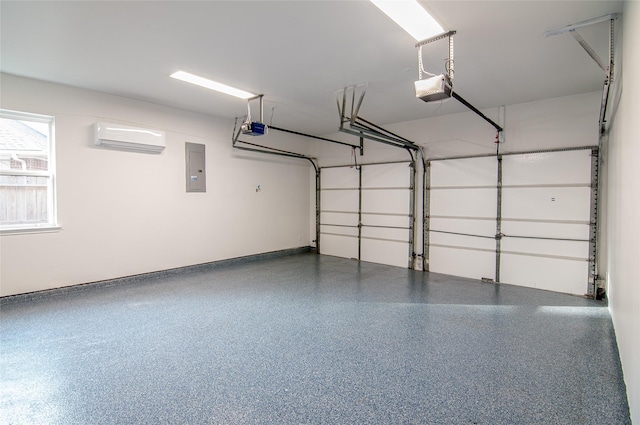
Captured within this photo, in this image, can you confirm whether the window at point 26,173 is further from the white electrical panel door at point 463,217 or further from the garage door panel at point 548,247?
the garage door panel at point 548,247

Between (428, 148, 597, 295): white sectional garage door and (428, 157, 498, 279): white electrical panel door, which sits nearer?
(428, 148, 597, 295): white sectional garage door

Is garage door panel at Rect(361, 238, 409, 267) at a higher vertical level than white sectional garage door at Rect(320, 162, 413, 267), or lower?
lower

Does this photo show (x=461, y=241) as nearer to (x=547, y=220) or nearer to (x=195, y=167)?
(x=547, y=220)

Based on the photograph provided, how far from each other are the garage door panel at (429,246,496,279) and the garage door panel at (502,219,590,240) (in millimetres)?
501

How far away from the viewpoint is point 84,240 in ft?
14.3

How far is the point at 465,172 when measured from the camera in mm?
5492

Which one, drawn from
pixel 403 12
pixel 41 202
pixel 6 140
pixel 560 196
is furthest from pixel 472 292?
pixel 6 140

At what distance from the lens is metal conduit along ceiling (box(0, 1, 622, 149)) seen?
99.2 inches

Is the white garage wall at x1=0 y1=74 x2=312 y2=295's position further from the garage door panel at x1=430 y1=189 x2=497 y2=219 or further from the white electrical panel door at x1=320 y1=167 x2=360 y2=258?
the garage door panel at x1=430 y1=189 x2=497 y2=219

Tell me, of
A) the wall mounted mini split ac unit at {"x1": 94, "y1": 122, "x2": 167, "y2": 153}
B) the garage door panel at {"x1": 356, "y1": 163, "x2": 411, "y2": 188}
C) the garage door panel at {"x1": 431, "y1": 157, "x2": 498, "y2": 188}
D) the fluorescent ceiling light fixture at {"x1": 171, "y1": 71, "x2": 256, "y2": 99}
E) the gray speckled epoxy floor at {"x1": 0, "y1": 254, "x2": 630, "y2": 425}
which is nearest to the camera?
the gray speckled epoxy floor at {"x1": 0, "y1": 254, "x2": 630, "y2": 425}

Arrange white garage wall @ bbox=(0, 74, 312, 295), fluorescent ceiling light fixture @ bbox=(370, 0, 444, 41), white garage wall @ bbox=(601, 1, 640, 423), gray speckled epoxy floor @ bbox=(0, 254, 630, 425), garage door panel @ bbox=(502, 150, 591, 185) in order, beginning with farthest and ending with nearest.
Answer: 1. garage door panel @ bbox=(502, 150, 591, 185)
2. white garage wall @ bbox=(0, 74, 312, 295)
3. fluorescent ceiling light fixture @ bbox=(370, 0, 444, 41)
4. gray speckled epoxy floor @ bbox=(0, 254, 630, 425)
5. white garage wall @ bbox=(601, 1, 640, 423)

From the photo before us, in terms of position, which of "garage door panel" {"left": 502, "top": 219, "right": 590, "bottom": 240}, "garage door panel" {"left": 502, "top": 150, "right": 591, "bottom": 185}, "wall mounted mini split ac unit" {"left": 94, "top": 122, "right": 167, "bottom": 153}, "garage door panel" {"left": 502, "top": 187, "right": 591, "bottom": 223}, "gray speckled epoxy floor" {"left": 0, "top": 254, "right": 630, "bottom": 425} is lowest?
"gray speckled epoxy floor" {"left": 0, "top": 254, "right": 630, "bottom": 425}

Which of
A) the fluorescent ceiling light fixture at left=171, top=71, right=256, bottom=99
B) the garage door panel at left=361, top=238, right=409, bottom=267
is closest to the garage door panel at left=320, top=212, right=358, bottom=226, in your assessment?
the garage door panel at left=361, top=238, right=409, bottom=267

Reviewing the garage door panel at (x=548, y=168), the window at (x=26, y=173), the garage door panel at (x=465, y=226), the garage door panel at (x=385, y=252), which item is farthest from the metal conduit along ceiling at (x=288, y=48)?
the garage door panel at (x=385, y=252)
